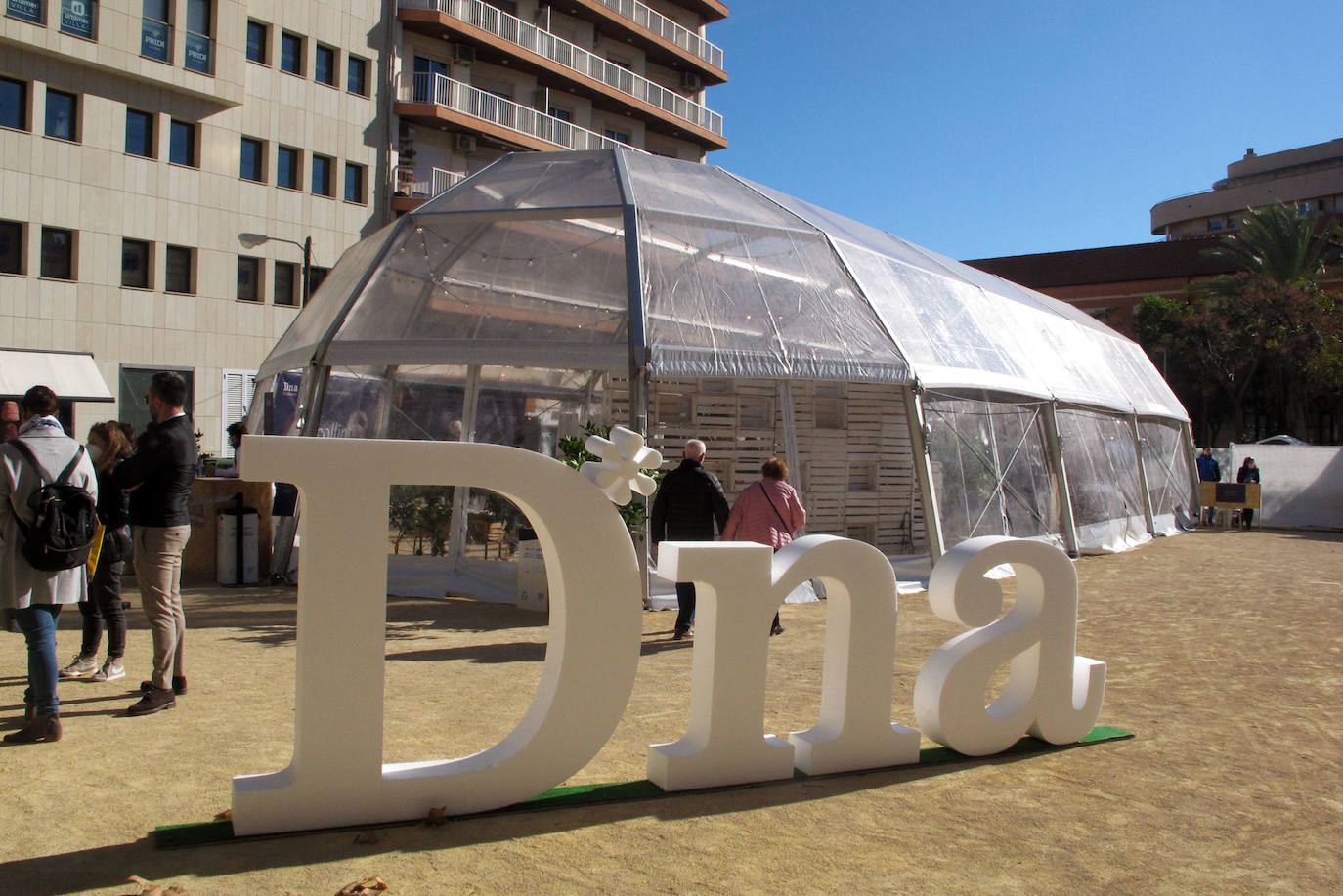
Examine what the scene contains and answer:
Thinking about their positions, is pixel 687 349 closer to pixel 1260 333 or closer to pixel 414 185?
pixel 414 185

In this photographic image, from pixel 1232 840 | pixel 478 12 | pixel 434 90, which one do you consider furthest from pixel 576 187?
pixel 478 12

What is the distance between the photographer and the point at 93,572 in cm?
624

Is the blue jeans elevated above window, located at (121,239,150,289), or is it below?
below

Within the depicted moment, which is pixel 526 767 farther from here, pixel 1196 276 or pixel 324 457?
pixel 1196 276

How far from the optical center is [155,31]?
25250 millimetres

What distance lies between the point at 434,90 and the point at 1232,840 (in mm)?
30425

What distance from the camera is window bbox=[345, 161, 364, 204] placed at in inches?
1185

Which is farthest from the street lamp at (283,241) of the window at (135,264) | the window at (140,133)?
the window at (140,133)

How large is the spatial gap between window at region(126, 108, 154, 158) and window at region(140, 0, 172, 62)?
4.42 feet

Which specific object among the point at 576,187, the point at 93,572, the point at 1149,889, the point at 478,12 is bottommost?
the point at 1149,889

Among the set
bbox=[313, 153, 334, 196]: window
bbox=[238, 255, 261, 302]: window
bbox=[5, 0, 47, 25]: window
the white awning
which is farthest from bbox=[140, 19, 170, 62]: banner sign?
the white awning

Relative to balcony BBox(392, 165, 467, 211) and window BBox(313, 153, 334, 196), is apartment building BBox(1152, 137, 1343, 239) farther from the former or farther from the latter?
window BBox(313, 153, 334, 196)

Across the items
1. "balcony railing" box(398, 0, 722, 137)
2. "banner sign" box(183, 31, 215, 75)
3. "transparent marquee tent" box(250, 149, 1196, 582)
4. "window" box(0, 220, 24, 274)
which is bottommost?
"transparent marquee tent" box(250, 149, 1196, 582)

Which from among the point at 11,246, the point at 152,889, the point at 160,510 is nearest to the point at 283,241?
the point at 11,246
